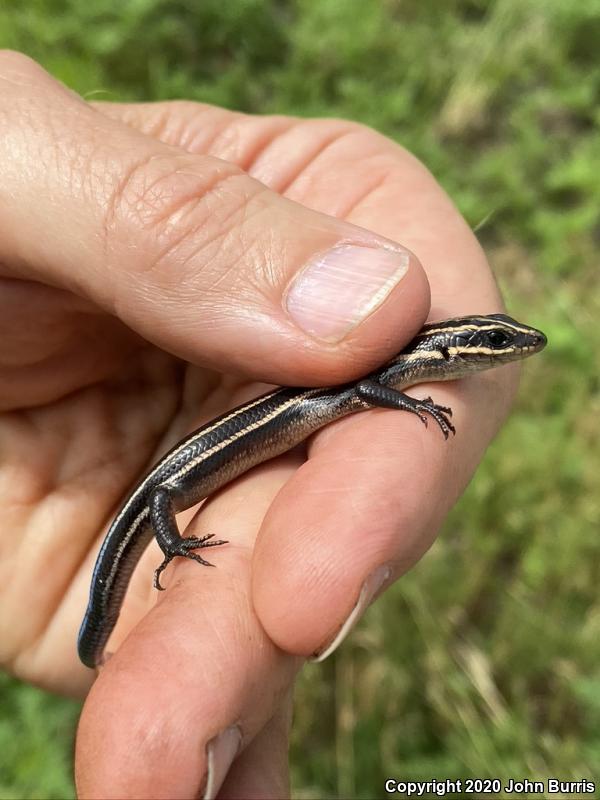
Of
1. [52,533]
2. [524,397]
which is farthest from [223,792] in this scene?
[524,397]

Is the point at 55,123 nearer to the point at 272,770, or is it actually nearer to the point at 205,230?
the point at 205,230

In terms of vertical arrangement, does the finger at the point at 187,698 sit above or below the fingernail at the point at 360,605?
below

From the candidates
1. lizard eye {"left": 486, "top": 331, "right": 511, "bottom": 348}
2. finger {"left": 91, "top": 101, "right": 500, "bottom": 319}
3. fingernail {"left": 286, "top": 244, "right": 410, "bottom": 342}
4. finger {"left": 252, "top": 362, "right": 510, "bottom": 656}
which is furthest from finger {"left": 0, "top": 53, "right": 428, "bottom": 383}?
finger {"left": 91, "top": 101, "right": 500, "bottom": 319}

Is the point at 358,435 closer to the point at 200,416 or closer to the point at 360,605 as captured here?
the point at 360,605

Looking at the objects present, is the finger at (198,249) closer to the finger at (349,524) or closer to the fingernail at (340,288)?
the fingernail at (340,288)

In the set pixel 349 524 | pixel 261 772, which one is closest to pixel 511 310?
pixel 349 524

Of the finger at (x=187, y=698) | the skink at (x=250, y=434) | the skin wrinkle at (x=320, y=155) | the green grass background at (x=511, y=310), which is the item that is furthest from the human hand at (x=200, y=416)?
the green grass background at (x=511, y=310)

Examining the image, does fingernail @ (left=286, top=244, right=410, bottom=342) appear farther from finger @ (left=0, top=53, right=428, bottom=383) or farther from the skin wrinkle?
the skin wrinkle
